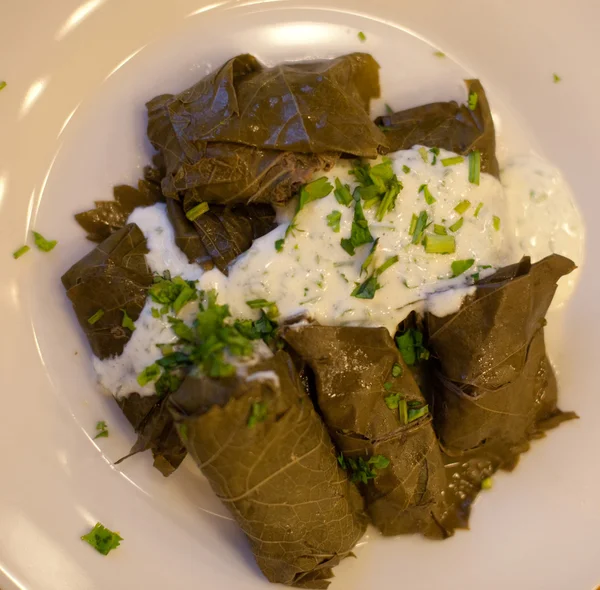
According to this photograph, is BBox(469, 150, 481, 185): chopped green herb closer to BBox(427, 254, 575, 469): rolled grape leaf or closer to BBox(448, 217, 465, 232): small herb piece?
BBox(448, 217, 465, 232): small herb piece

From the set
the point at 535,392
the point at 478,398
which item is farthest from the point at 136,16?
the point at 535,392

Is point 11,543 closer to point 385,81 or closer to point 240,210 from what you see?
point 240,210

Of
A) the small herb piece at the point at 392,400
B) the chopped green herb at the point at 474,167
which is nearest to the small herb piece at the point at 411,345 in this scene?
the small herb piece at the point at 392,400

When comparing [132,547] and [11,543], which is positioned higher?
[11,543]

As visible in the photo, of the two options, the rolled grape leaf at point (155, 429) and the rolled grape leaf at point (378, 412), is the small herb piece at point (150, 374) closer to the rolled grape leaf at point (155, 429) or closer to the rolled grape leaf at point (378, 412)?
the rolled grape leaf at point (155, 429)

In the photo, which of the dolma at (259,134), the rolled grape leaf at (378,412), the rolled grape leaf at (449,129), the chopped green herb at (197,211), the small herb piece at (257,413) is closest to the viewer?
the small herb piece at (257,413)

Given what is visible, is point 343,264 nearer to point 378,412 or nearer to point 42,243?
point 378,412
